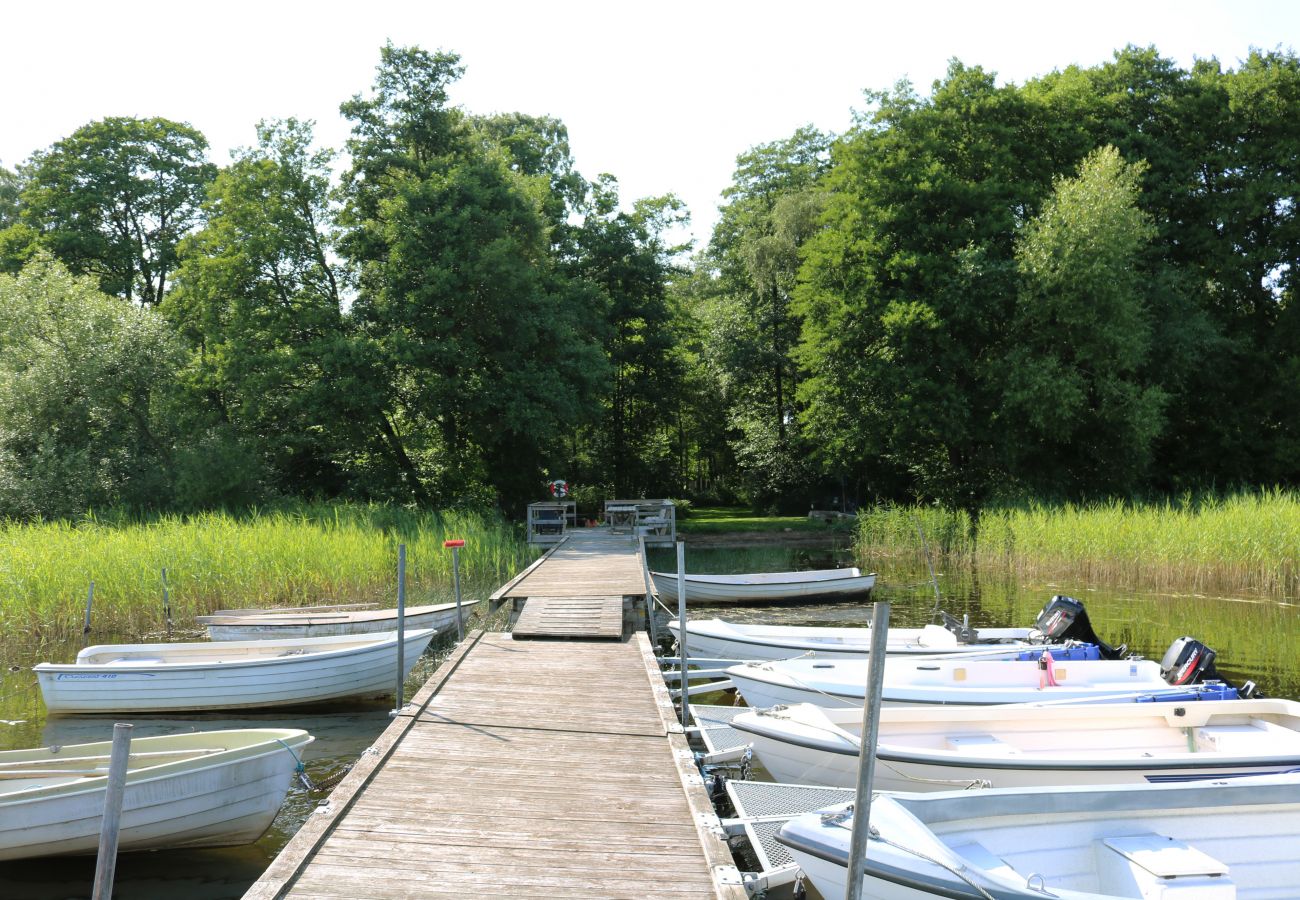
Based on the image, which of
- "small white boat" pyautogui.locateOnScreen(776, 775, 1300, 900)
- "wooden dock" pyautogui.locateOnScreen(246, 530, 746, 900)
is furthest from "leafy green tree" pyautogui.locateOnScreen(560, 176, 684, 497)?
"small white boat" pyautogui.locateOnScreen(776, 775, 1300, 900)

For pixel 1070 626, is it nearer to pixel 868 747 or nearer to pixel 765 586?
pixel 765 586

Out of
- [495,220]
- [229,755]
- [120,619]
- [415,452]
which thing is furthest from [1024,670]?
[415,452]

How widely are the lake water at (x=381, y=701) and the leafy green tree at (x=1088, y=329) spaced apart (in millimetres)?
8080

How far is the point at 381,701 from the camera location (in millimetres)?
11711

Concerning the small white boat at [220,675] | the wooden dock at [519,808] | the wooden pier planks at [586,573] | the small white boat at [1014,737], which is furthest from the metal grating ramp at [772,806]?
the wooden pier planks at [586,573]

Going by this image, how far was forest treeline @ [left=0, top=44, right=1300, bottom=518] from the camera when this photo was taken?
25062mm

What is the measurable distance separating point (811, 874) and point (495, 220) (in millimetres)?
23521

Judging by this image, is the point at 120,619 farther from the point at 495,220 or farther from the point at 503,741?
the point at 495,220

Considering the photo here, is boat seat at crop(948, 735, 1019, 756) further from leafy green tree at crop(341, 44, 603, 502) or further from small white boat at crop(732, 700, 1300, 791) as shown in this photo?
leafy green tree at crop(341, 44, 603, 502)

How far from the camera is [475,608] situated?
15383 millimetres

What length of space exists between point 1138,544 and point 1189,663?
33.6ft

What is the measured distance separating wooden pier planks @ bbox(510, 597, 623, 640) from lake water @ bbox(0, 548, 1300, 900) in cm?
174

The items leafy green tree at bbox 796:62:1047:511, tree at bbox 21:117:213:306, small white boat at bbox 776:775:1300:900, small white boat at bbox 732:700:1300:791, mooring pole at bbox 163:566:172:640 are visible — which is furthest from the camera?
tree at bbox 21:117:213:306

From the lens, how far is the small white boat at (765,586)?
1809 centimetres
